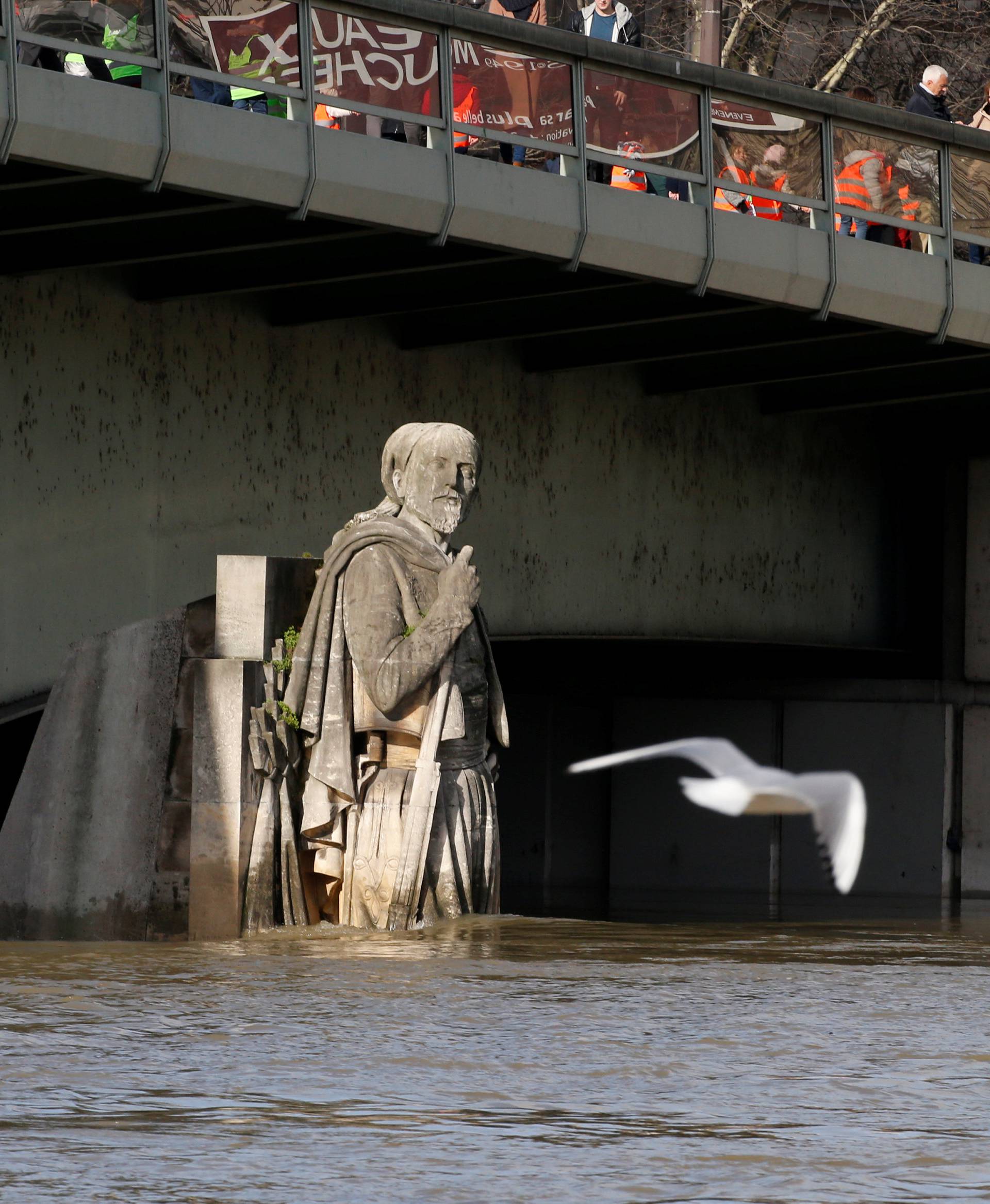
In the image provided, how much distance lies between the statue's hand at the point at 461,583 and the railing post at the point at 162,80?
4.35 m

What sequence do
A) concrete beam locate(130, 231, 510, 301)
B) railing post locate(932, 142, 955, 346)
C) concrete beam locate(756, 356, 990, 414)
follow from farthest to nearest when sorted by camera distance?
concrete beam locate(756, 356, 990, 414) < railing post locate(932, 142, 955, 346) < concrete beam locate(130, 231, 510, 301)

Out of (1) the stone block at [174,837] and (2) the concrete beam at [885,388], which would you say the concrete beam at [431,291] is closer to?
(2) the concrete beam at [885,388]

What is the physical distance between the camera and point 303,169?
49.0 feet

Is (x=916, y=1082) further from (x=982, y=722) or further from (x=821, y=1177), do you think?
(x=982, y=722)

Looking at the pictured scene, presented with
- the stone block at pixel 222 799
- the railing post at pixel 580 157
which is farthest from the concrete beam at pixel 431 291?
the stone block at pixel 222 799

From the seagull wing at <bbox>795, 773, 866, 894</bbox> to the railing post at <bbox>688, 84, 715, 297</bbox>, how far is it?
8226 millimetres

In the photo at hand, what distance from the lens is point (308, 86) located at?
15.0m

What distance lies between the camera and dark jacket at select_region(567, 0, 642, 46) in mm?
18406

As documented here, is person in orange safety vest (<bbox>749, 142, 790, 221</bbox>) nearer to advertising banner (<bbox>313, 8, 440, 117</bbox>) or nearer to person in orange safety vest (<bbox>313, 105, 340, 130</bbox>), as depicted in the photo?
advertising banner (<bbox>313, 8, 440, 117</bbox>)

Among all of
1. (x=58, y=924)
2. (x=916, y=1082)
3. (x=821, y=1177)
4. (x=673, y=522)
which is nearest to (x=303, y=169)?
(x=58, y=924)

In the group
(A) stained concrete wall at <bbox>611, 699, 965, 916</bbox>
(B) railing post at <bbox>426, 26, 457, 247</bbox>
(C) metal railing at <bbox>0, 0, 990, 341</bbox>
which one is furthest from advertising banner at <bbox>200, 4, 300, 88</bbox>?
(A) stained concrete wall at <bbox>611, 699, 965, 916</bbox>

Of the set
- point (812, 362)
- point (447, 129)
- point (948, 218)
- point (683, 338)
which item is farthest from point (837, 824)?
point (447, 129)

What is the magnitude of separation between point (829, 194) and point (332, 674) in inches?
334

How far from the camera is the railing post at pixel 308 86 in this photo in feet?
49.1
